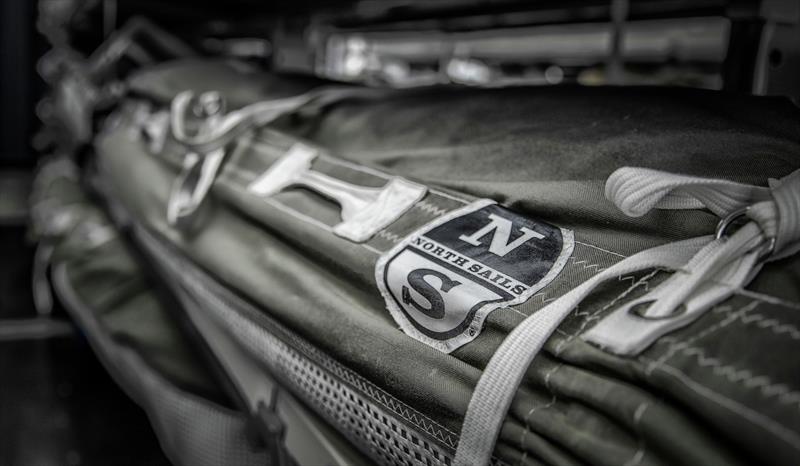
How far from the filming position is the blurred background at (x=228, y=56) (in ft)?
2.18

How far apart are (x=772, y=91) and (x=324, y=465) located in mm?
558

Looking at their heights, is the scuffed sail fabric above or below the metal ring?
below

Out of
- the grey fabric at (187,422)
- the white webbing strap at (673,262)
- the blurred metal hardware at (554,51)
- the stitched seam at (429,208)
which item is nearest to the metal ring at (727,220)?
the white webbing strap at (673,262)

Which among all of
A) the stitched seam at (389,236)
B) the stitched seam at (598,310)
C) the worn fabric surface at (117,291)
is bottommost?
the worn fabric surface at (117,291)

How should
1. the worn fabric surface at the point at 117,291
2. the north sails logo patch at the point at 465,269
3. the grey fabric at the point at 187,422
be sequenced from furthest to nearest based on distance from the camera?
the worn fabric surface at the point at 117,291 → the grey fabric at the point at 187,422 → the north sails logo patch at the point at 465,269

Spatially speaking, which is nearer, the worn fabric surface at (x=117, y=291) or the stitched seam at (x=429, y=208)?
the stitched seam at (x=429, y=208)

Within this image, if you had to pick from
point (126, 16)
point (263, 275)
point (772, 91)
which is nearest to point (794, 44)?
point (772, 91)

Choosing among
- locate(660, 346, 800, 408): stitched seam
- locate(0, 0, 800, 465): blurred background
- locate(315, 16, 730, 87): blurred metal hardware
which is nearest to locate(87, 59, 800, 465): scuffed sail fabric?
locate(660, 346, 800, 408): stitched seam

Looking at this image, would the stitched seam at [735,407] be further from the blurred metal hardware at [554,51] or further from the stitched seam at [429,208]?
the blurred metal hardware at [554,51]

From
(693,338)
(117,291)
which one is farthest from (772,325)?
(117,291)

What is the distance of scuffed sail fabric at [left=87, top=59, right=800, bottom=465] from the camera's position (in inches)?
9.5

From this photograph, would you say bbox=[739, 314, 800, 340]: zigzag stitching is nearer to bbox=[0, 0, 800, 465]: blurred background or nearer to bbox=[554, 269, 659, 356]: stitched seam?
bbox=[554, 269, 659, 356]: stitched seam

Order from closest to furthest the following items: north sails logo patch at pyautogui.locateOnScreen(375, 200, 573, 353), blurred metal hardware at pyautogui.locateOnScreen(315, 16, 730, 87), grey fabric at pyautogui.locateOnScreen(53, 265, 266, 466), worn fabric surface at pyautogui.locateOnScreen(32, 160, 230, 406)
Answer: north sails logo patch at pyautogui.locateOnScreen(375, 200, 573, 353), grey fabric at pyautogui.locateOnScreen(53, 265, 266, 466), worn fabric surface at pyautogui.locateOnScreen(32, 160, 230, 406), blurred metal hardware at pyautogui.locateOnScreen(315, 16, 730, 87)

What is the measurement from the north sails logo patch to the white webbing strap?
0.10ft
